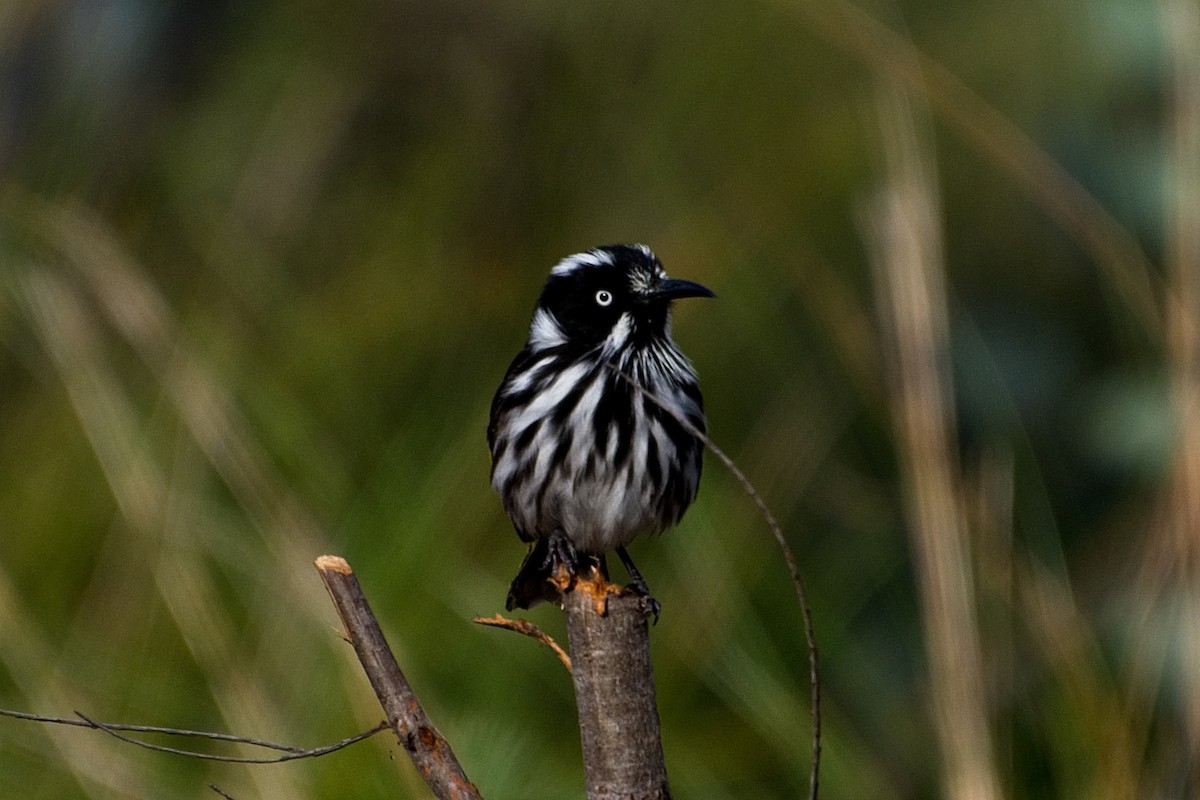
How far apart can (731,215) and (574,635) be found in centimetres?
243

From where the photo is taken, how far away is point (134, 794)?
4.21m

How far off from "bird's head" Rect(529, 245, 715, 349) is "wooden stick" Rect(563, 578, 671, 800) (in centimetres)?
147

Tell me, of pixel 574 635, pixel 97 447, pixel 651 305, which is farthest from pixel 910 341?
pixel 97 447

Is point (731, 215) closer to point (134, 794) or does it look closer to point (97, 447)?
point (97, 447)

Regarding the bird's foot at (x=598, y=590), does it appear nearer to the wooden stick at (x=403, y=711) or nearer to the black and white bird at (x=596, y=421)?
the wooden stick at (x=403, y=711)

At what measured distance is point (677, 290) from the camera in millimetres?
4129

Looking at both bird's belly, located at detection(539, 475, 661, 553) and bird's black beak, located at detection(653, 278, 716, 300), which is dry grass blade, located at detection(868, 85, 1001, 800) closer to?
bird's black beak, located at detection(653, 278, 716, 300)

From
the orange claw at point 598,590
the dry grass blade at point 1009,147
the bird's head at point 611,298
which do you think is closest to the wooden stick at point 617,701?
the orange claw at point 598,590

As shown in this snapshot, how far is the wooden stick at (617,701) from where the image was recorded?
2.58 metres

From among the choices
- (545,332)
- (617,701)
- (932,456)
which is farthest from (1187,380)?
(617,701)

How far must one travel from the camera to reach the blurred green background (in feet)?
13.6

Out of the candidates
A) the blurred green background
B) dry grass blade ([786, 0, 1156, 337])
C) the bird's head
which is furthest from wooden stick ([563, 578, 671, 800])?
dry grass blade ([786, 0, 1156, 337])

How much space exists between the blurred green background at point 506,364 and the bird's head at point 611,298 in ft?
1.38

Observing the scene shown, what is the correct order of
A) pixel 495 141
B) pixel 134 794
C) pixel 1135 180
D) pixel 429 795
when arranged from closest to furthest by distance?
pixel 429 795
pixel 134 794
pixel 1135 180
pixel 495 141
